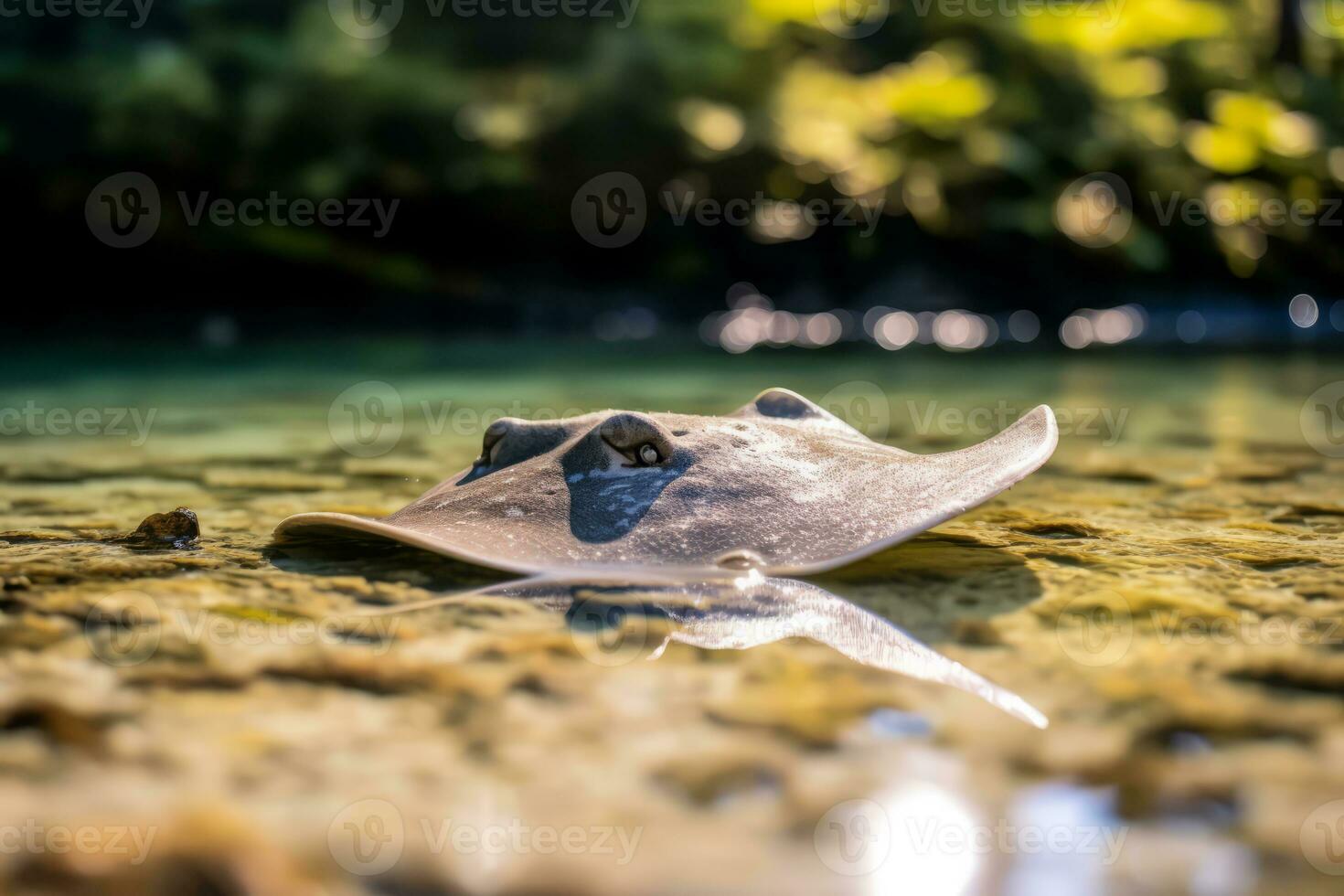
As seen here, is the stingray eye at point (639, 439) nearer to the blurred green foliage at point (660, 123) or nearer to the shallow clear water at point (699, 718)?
the shallow clear water at point (699, 718)

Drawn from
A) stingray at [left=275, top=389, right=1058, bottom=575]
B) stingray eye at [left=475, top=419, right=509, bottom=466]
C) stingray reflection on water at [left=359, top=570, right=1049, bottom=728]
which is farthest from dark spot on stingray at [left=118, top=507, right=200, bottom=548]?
stingray reflection on water at [left=359, top=570, right=1049, bottom=728]

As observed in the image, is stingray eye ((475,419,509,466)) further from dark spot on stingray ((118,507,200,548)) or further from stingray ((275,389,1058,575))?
dark spot on stingray ((118,507,200,548))

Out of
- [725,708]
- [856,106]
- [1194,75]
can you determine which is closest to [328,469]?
[725,708]

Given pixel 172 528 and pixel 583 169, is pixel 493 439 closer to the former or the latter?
pixel 172 528

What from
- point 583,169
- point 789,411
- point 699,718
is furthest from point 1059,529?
point 583,169

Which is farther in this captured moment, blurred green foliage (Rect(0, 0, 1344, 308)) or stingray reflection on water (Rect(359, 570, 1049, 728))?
blurred green foliage (Rect(0, 0, 1344, 308))

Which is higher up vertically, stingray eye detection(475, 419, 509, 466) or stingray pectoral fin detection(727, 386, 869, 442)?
stingray pectoral fin detection(727, 386, 869, 442)

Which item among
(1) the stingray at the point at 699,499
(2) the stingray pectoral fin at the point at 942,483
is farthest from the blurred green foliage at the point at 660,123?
(2) the stingray pectoral fin at the point at 942,483
